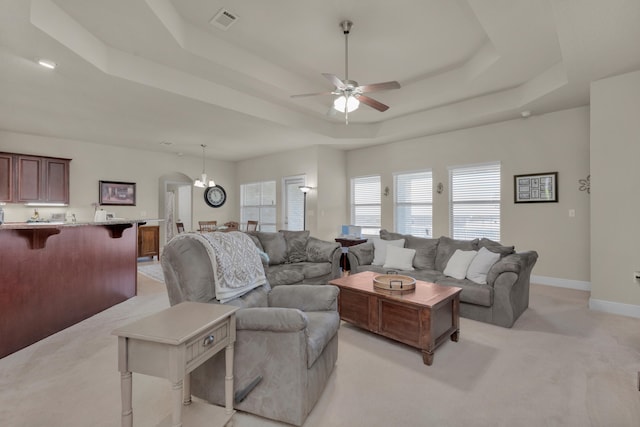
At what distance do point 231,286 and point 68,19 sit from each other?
2.88 metres

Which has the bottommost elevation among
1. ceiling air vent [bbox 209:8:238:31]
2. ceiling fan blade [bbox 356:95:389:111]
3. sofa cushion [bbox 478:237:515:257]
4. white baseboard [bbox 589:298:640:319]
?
white baseboard [bbox 589:298:640:319]

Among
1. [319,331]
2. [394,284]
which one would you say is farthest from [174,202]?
[319,331]

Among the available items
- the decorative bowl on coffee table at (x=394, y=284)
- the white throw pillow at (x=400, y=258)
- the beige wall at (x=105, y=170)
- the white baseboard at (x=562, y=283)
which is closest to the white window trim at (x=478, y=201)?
the white baseboard at (x=562, y=283)

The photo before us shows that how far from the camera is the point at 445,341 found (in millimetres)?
2836

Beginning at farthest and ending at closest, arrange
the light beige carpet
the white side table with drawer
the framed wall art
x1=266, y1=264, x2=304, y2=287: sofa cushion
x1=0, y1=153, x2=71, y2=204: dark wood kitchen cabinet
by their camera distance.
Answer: the framed wall art
x1=0, y1=153, x2=71, y2=204: dark wood kitchen cabinet
x1=266, y1=264, x2=304, y2=287: sofa cushion
the light beige carpet
the white side table with drawer

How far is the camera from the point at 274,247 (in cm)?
432

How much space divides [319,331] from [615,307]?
3.89 m

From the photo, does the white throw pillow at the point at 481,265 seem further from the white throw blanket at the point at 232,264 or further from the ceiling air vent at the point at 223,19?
the ceiling air vent at the point at 223,19

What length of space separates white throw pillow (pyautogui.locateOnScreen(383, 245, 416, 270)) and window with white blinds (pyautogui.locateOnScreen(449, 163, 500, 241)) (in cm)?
200

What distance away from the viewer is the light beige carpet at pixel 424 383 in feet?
6.06

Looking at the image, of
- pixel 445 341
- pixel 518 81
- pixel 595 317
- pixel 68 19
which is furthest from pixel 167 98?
pixel 595 317

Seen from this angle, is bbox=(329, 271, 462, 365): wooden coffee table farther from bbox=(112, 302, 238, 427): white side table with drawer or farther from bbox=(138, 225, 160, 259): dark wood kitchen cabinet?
bbox=(138, 225, 160, 259): dark wood kitchen cabinet

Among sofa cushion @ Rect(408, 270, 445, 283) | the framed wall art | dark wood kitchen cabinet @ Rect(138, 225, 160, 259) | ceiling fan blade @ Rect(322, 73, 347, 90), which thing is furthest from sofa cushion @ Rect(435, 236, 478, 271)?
the framed wall art

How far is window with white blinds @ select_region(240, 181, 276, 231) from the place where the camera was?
8352 mm
